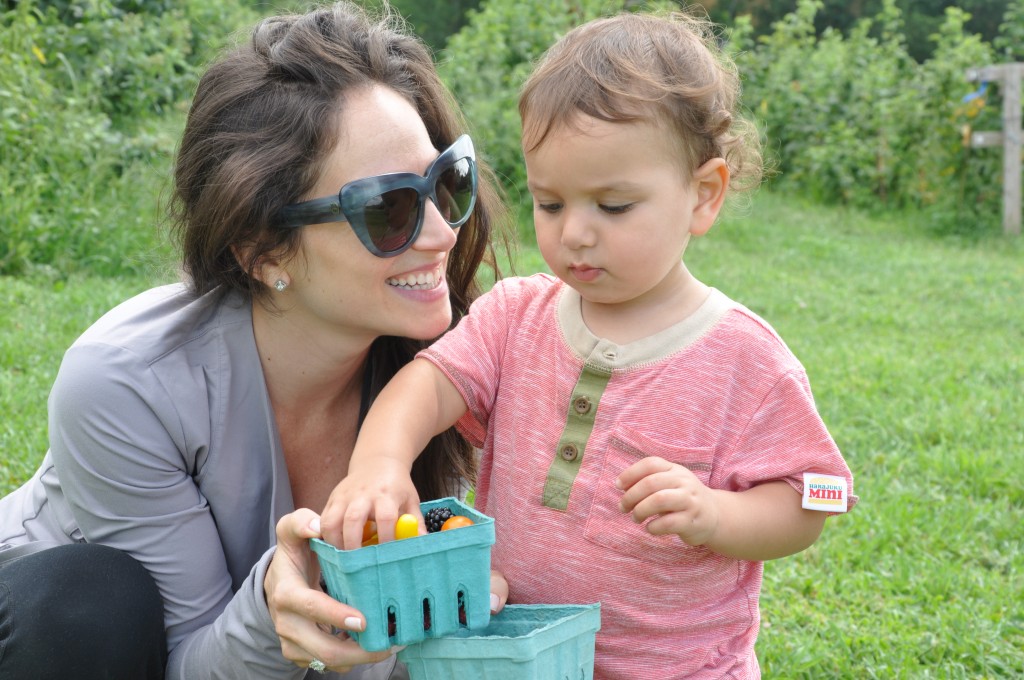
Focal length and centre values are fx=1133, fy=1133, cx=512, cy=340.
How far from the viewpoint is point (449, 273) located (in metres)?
2.72

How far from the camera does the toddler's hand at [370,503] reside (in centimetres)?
185

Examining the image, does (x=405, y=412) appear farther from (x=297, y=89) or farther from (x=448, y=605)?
(x=297, y=89)

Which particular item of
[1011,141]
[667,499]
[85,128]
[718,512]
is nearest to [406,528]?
[667,499]

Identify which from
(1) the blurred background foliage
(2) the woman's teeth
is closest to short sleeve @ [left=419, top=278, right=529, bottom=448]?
(2) the woman's teeth

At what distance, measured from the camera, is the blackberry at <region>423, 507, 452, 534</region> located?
1964mm

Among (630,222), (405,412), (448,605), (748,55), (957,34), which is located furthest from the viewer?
(748,55)

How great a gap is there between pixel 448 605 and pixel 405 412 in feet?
1.51

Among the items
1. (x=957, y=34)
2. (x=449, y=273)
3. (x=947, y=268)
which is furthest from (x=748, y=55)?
(x=449, y=273)

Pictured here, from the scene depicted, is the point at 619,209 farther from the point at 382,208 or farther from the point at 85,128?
the point at 85,128

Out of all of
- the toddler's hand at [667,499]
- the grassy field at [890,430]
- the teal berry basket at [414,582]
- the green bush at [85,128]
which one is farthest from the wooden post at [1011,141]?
the teal berry basket at [414,582]

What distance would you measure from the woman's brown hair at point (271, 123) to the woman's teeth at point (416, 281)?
222 millimetres

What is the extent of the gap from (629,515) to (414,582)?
48 centimetres

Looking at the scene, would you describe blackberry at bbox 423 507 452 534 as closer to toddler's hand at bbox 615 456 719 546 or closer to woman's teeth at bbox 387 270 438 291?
toddler's hand at bbox 615 456 719 546

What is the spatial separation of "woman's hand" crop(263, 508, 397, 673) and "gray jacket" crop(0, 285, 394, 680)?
151 millimetres
